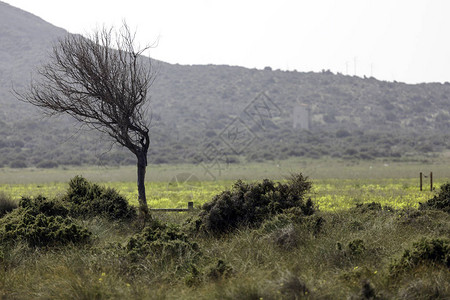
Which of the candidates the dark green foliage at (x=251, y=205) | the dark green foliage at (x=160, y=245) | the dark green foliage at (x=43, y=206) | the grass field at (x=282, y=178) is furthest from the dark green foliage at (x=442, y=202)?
the dark green foliage at (x=43, y=206)

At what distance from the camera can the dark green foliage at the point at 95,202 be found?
1384cm

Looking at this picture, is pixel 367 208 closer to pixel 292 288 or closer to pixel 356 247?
pixel 356 247

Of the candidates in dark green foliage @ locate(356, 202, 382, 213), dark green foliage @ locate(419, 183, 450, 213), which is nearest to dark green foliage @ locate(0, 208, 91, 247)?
dark green foliage @ locate(356, 202, 382, 213)

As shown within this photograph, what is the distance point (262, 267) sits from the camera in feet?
27.5

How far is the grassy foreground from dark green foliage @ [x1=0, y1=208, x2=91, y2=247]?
29cm

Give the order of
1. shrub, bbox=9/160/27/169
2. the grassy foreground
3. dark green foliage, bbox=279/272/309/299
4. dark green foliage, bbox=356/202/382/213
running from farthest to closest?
shrub, bbox=9/160/27/169
dark green foliage, bbox=356/202/382/213
the grassy foreground
dark green foliage, bbox=279/272/309/299

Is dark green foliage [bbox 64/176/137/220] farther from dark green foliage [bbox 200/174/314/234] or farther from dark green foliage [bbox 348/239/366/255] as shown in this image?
dark green foliage [bbox 348/239/366/255]

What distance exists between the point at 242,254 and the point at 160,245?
1.44 metres

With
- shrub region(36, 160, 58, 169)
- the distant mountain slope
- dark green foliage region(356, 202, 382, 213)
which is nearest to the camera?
dark green foliage region(356, 202, 382, 213)

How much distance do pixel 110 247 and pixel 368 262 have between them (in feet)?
14.6

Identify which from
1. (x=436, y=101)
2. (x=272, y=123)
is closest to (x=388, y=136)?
(x=272, y=123)

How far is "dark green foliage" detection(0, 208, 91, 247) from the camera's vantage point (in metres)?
10.5

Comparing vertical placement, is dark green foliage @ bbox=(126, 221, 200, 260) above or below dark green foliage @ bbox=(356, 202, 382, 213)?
below

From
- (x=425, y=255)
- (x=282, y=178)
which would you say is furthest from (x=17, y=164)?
(x=425, y=255)
